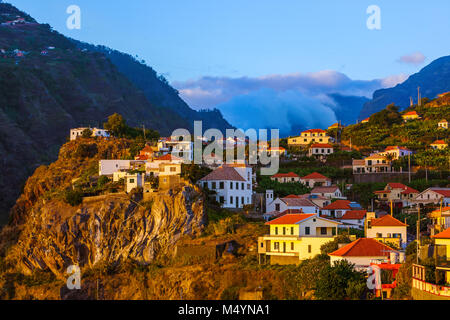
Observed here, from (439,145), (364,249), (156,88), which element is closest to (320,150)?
(439,145)

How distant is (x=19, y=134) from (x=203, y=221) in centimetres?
6573

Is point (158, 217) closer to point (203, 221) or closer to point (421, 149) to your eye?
point (203, 221)

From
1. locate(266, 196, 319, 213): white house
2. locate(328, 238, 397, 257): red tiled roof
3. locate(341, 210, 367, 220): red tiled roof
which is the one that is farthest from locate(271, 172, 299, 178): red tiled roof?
locate(328, 238, 397, 257): red tiled roof

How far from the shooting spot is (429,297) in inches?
1217

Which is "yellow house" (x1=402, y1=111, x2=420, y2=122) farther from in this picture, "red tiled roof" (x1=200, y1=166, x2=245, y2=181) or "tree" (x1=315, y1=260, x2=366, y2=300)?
"tree" (x1=315, y1=260, x2=366, y2=300)

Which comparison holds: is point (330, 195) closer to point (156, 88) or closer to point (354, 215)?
point (354, 215)

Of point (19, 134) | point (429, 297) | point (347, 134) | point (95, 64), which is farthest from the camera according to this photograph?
point (95, 64)

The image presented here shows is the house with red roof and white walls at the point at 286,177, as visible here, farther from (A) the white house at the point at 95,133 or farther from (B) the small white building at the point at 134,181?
(A) the white house at the point at 95,133

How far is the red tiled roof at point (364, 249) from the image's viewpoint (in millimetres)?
37469

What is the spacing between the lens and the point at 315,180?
6456 cm

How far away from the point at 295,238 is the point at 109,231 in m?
16.0

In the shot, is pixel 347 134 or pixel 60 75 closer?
pixel 347 134

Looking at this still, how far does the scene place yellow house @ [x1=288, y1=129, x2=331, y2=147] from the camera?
8456 centimetres
